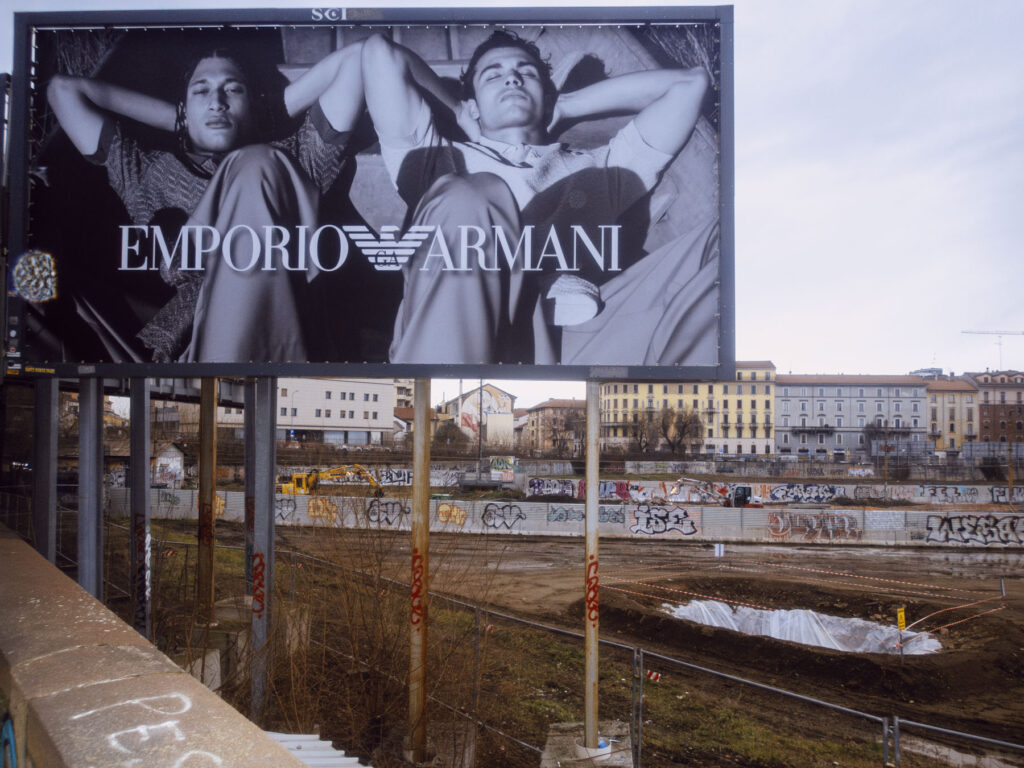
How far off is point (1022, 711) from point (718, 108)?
13625mm

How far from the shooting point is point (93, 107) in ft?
23.9

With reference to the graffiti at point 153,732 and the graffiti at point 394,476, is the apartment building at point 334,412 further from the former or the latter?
the graffiti at point 153,732

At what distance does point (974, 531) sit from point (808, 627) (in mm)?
22120

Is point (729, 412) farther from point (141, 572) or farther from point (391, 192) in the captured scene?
point (391, 192)

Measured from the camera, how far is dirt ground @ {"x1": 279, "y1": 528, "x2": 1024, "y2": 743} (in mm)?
14547

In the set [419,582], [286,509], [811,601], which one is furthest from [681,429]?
[419,582]

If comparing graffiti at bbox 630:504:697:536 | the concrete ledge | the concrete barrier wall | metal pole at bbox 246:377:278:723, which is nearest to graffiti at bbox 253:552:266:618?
metal pole at bbox 246:377:278:723

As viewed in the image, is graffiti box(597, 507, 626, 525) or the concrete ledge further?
graffiti box(597, 507, 626, 525)

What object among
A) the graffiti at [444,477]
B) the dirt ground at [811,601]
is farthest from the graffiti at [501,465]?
the dirt ground at [811,601]

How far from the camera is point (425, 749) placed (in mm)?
7191

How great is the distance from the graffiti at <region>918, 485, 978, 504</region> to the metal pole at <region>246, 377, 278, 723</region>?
53.0 metres

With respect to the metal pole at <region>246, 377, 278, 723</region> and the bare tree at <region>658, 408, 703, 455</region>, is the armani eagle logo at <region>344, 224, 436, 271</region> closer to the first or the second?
the metal pole at <region>246, 377, 278, 723</region>

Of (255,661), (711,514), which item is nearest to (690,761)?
(255,661)

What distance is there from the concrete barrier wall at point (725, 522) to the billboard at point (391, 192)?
92.1 ft
